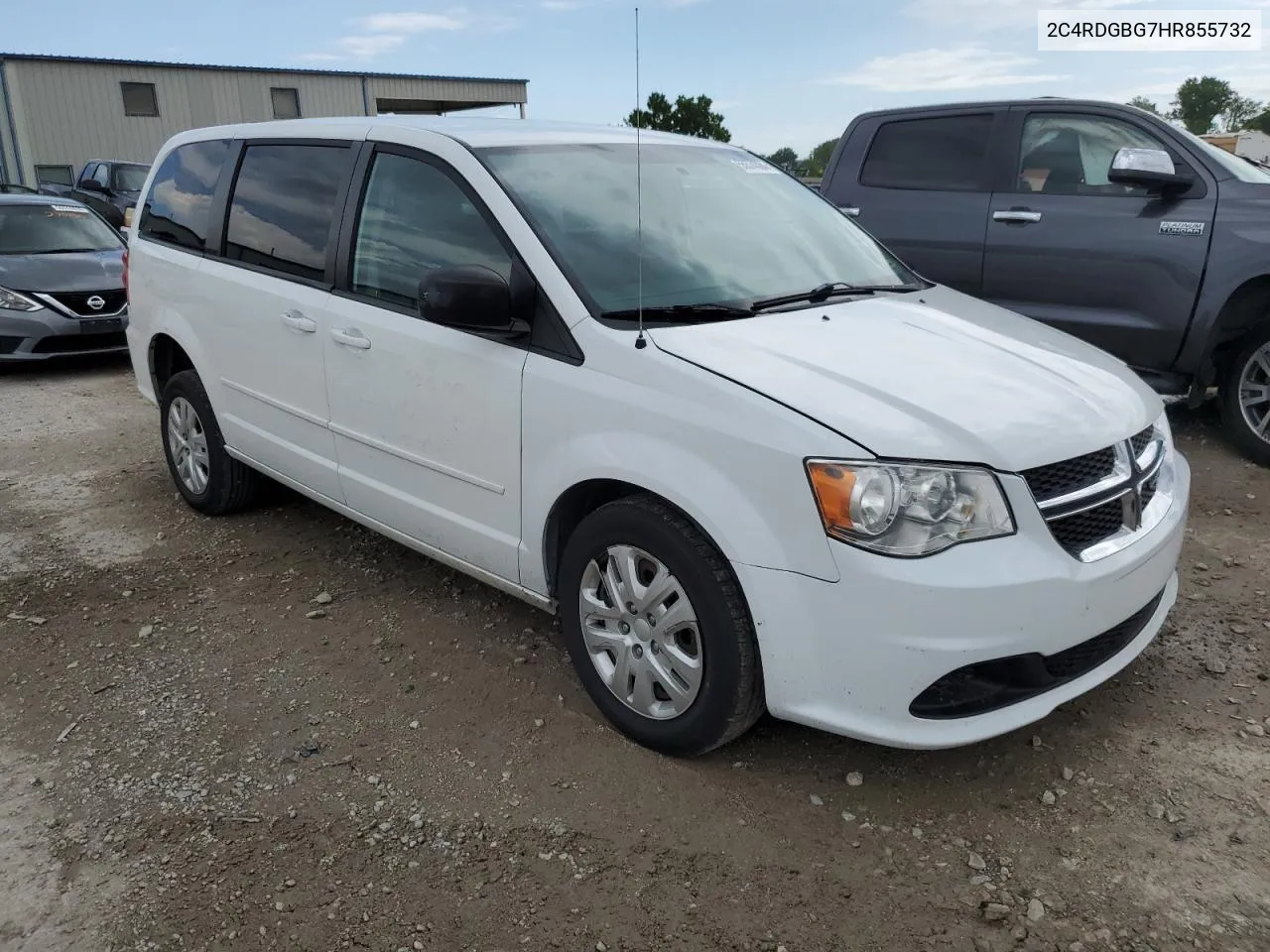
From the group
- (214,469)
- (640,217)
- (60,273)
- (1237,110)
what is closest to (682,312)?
(640,217)

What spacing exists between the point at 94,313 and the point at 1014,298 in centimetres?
733

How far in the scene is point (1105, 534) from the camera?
2.62 m

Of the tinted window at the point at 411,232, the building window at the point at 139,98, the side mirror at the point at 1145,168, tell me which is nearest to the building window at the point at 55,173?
the building window at the point at 139,98

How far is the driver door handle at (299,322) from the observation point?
3719 millimetres

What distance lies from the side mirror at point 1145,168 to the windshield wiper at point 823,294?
2299 mm

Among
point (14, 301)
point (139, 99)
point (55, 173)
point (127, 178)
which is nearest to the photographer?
point (14, 301)

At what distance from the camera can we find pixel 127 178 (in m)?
17.6

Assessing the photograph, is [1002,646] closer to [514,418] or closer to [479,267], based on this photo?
[514,418]

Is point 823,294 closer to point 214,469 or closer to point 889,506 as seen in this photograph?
point 889,506

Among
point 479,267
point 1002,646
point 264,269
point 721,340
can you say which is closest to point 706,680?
point 1002,646

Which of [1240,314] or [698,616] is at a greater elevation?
[1240,314]

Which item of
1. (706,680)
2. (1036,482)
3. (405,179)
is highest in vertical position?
(405,179)

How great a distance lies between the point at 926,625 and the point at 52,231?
31.4 ft

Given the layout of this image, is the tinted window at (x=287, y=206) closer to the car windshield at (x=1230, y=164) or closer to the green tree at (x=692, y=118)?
the car windshield at (x=1230, y=164)
